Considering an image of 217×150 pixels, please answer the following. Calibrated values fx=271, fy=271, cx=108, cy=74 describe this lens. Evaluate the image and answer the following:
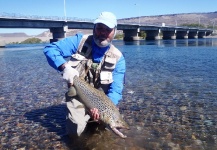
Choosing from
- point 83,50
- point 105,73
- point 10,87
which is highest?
point 83,50

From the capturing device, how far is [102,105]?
18.3ft

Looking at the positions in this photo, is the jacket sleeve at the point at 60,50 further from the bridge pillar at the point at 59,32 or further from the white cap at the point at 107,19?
the bridge pillar at the point at 59,32

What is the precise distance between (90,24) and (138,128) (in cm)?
8820

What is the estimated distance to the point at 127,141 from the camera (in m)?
6.97

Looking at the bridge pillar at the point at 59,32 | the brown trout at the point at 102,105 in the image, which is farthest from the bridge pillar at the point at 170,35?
the brown trout at the point at 102,105

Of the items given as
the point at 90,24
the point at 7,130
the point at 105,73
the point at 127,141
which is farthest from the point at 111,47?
the point at 90,24

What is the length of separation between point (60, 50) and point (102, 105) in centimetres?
173

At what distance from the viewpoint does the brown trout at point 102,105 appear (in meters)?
5.39

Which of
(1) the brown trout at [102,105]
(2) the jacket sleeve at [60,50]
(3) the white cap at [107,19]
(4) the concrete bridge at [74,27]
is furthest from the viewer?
(4) the concrete bridge at [74,27]

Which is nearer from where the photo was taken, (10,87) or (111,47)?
(111,47)

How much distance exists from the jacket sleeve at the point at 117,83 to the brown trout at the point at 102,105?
64cm

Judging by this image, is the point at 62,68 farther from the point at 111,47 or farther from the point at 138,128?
the point at 138,128

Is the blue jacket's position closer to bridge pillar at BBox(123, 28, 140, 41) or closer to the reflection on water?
the reflection on water

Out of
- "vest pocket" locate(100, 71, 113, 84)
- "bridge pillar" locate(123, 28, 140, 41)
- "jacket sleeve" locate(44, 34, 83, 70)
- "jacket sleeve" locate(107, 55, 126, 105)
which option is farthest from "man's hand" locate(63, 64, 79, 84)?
"bridge pillar" locate(123, 28, 140, 41)
